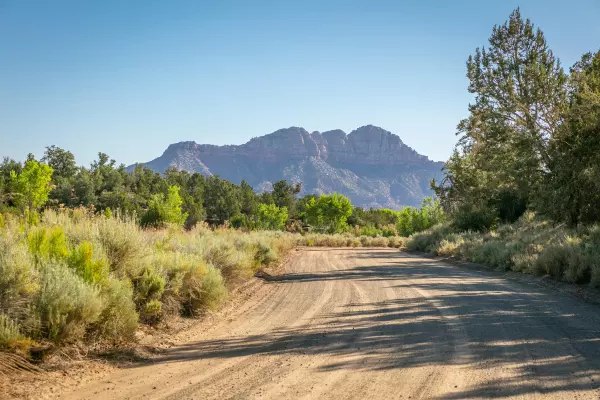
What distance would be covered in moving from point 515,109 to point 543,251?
12138 millimetres

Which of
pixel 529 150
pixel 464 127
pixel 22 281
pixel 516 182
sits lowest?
pixel 22 281

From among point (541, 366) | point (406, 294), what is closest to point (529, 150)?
point (406, 294)

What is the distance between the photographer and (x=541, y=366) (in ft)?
18.1

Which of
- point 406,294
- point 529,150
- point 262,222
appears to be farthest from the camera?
point 262,222

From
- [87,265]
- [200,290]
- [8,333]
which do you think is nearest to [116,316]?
[87,265]

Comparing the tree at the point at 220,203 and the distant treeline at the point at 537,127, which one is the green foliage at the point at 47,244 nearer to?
the distant treeline at the point at 537,127

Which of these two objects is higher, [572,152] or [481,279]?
[572,152]

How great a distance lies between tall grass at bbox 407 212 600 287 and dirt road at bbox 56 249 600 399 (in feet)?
7.91

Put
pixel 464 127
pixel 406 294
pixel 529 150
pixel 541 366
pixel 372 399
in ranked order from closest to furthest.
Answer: pixel 372 399 < pixel 541 366 < pixel 406 294 < pixel 529 150 < pixel 464 127

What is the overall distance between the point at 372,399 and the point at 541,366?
235 cm

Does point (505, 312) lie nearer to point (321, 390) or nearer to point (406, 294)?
point (406, 294)

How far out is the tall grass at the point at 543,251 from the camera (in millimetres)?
12953

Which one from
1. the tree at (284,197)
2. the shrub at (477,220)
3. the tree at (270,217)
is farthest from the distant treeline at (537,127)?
the tree at (284,197)

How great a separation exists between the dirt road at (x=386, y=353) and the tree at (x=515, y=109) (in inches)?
542
